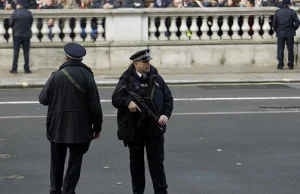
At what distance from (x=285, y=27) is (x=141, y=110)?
50.3ft

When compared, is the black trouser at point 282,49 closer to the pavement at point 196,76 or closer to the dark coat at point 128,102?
the pavement at point 196,76

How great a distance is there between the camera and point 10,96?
2028cm

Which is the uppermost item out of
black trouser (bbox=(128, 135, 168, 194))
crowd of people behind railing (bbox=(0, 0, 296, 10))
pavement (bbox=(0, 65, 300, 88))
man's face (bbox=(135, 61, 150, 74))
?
man's face (bbox=(135, 61, 150, 74))

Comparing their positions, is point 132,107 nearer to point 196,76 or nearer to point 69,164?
point 69,164

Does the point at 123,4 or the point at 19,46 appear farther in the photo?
the point at 123,4

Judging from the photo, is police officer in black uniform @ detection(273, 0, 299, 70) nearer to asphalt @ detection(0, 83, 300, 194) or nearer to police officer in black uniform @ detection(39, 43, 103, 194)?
Result: asphalt @ detection(0, 83, 300, 194)

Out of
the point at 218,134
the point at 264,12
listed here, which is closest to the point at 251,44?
the point at 264,12

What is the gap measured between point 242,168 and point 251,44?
1331cm

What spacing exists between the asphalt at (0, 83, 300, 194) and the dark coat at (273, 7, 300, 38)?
488 centimetres

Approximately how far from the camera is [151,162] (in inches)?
389

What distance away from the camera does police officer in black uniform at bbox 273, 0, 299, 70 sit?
957 inches

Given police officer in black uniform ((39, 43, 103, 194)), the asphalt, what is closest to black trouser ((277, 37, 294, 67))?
the asphalt

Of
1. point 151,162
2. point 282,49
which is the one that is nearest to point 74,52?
point 151,162

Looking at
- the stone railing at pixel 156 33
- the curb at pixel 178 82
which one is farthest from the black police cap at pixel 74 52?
the stone railing at pixel 156 33
